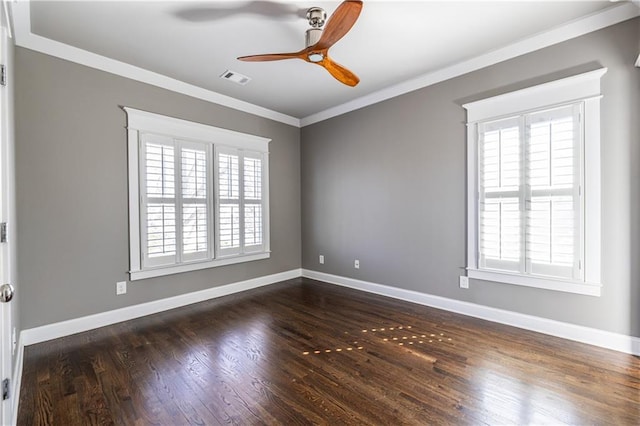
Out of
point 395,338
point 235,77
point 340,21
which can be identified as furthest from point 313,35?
point 395,338

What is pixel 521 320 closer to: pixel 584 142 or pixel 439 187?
pixel 439 187

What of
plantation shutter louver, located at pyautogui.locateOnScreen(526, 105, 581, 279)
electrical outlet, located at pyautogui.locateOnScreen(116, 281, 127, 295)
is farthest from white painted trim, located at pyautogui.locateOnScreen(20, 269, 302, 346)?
plantation shutter louver, located at pyautogui.locateOnScreen(526, 105, 581, 279)

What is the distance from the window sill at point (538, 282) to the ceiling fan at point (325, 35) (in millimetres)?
2348

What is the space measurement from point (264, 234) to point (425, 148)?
2590 mm

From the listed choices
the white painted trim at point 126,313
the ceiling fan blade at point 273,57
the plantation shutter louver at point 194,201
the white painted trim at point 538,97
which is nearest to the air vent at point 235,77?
the plantation shutter louver at point 194,201

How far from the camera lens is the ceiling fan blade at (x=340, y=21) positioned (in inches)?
68.8

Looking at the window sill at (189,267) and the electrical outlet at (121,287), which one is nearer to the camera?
the electrical outlet at (121,287)

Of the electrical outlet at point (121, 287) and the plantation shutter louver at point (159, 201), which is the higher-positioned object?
the plantation shutter louver at point (159, 201)

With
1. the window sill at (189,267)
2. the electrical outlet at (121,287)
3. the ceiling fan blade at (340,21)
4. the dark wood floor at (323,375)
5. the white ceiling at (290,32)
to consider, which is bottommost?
the dark wood floor at (323,375)

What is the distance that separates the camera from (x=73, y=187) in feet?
9.25

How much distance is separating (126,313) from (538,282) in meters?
4.13

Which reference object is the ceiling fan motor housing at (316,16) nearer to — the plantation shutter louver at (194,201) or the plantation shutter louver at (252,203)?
the plantation shutter louver at (194,201)

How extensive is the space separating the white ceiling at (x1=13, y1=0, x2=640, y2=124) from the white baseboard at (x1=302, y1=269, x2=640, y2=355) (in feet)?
8.31

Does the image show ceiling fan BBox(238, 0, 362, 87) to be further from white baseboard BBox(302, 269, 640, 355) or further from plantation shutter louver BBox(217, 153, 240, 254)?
white baseboard BBox(302, 269, 640, 355)
